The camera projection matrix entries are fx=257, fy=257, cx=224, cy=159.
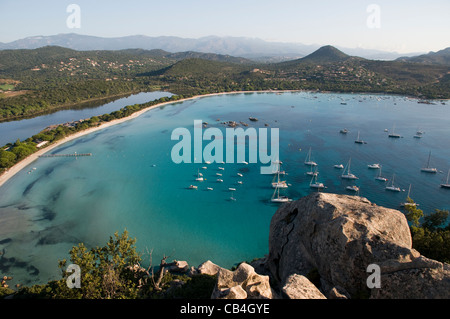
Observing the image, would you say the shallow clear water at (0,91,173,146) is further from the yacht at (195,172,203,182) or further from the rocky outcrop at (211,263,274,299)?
the rocky outcrop at (211,263,274,299)

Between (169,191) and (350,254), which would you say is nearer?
(350,254)

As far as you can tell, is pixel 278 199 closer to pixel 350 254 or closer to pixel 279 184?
pixel 279 184

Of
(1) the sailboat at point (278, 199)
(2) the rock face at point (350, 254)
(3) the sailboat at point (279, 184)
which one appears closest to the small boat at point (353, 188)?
(3) the sailboat at point (279, 184)

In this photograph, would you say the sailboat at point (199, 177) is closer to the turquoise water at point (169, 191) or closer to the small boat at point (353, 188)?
the turquoise water at point (169, 191)

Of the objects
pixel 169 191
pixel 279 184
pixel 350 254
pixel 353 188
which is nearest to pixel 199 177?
pixel 169 191

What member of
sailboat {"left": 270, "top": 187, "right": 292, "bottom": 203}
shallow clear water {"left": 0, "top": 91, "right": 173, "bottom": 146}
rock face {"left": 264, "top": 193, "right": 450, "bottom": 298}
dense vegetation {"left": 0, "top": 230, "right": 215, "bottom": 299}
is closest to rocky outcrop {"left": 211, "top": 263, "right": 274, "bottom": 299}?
rock face {"left": 264, "top": 193, "right": 450, "bottom": 298}

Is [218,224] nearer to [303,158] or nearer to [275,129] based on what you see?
[303,158]
